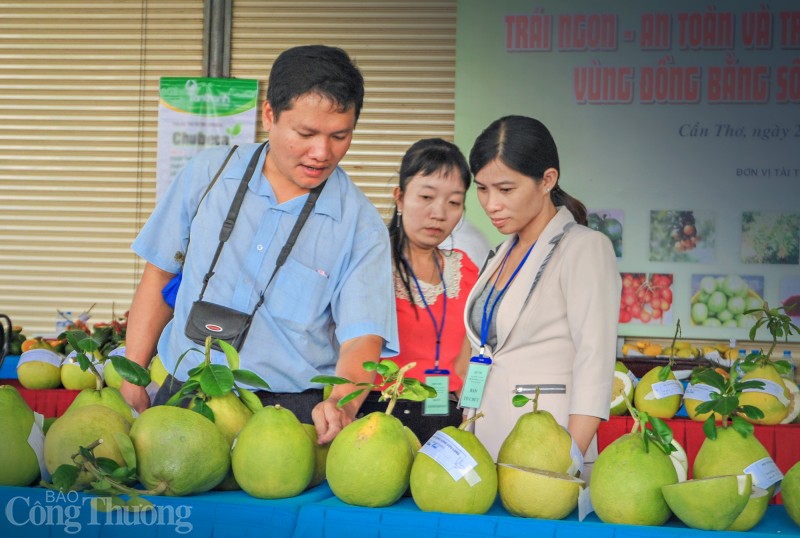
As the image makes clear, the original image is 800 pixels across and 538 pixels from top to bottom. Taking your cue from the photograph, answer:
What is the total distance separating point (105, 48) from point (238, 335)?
4839 millimetres

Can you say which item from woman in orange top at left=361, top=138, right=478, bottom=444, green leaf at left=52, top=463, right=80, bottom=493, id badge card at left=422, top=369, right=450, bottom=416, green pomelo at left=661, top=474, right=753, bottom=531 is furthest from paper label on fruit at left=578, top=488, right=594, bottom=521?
woman in orange top at left=361, top=138, right=478, bottom=444

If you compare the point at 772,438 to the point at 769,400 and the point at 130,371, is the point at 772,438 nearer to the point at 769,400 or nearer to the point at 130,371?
the point at 769,400

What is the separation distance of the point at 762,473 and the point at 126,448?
1.02m

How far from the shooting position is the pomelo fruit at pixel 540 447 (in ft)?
4.95

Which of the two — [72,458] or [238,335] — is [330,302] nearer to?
[238,335]

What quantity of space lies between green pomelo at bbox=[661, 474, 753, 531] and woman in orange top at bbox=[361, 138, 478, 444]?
1435 millimetres

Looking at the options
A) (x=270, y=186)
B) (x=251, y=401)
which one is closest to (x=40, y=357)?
(x=270, y=186)

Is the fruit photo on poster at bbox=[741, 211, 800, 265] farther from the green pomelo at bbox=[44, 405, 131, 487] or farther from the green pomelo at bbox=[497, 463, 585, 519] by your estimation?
the green pomelo at bbox=[44, 405, 131, 487]

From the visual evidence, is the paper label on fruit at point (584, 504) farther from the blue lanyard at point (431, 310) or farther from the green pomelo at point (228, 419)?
the blue lanyard at point (431, 310)

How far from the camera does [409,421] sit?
279 cm

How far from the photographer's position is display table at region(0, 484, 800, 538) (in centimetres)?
142

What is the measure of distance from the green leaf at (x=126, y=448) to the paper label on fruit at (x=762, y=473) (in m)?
0.98

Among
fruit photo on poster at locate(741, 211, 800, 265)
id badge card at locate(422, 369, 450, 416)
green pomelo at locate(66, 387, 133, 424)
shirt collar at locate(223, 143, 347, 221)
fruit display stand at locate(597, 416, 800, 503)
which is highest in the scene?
shirt collar at locate(223, 143, 347, 221)

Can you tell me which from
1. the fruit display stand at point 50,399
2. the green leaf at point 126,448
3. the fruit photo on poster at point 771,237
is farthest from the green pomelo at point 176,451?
the fruit photo on poster at point 771,237
